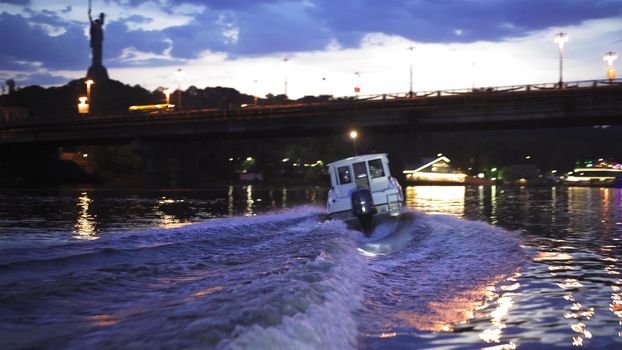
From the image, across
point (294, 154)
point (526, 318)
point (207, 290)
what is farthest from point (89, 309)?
point (294, 154)

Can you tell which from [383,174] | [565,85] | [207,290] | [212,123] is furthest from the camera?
[212,123]

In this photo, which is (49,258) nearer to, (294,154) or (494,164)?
(294,154)

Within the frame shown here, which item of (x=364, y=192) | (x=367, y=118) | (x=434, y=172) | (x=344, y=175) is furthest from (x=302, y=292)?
(x=434, y=172)

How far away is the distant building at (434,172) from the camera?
130 metres

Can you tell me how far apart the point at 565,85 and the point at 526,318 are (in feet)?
201

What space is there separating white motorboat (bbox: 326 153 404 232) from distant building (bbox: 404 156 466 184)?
10202cm

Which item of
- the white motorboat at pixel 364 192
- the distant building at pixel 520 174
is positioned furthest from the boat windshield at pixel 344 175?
the distant building at pixel 520 174

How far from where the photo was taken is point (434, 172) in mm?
142000

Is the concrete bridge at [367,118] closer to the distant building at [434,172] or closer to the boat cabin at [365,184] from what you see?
the boat cabin at [365,184]

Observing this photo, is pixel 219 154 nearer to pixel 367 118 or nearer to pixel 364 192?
pixel 367 118

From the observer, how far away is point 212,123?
8012 centimetres

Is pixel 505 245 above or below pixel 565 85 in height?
below

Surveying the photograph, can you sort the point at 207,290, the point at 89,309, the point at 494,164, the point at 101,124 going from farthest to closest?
the point at 494,164 < the point at 101,124 < the point at 207,290 < the point at 89,309

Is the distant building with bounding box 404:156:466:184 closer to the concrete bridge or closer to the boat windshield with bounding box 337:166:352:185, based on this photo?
the concrete bridge
